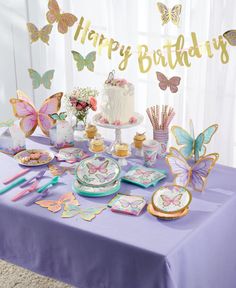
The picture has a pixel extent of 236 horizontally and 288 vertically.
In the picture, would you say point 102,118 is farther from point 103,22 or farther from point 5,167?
point 103,22

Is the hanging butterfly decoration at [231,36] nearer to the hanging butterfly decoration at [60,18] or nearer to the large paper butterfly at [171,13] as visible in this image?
the large paper butterfly at [171,13]

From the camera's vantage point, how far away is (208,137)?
6.78ft

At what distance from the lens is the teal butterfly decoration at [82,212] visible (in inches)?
72.4

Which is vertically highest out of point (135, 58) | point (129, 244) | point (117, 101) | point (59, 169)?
point (135, 58)

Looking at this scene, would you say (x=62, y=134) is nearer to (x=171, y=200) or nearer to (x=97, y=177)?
(x=97, y=177)

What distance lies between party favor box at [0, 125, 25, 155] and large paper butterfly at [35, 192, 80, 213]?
17.5 inches

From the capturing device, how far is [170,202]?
187cm

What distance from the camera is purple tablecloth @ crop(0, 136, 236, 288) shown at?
167 centimetres

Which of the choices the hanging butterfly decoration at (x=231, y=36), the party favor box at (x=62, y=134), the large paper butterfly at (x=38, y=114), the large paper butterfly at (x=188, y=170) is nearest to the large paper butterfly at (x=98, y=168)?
the large paper butterfly at (x=188, y=170)

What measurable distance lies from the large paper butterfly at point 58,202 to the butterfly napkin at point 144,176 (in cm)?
22

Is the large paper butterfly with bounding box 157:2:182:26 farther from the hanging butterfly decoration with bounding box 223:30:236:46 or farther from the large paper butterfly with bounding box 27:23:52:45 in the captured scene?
the large paper butterfly with bounding box 27:23:52:45

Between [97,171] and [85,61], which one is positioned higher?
[85,61]

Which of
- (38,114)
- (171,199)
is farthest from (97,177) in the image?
(38,114)

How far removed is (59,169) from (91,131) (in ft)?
0.99
